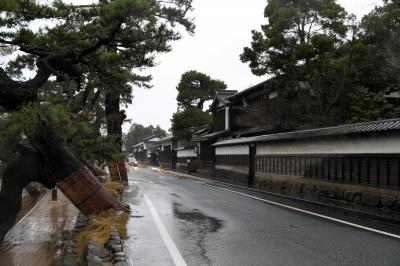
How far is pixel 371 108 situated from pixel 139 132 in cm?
10319

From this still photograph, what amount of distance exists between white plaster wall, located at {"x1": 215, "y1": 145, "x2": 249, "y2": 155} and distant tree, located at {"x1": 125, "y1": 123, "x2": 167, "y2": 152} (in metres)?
83.5

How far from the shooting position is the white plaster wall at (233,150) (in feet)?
104

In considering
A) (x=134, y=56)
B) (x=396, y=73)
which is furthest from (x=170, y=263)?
(x=396, y=73)

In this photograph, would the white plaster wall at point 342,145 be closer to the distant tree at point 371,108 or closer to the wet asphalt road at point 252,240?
the wet asphalt road at point 252,240

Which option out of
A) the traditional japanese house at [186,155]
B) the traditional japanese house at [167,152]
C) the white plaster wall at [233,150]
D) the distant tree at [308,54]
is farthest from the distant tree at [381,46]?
the traditional japanese house at [167,152]

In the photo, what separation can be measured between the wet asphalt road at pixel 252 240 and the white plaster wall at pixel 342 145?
12.3ft

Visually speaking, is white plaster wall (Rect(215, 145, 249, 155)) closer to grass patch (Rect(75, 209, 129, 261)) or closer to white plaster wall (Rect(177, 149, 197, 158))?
white plaster wall (Rect(177, 149, 197, 158))

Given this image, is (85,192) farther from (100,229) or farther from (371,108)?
(371,108)

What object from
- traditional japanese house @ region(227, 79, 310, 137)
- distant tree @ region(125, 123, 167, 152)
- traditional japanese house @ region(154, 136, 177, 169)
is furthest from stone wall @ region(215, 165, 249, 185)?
distant tree @ region(125, 123, 167, 152)

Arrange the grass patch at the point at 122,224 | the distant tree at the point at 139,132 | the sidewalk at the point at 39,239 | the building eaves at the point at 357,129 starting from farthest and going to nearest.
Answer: the distant tree at the point at 139,132, the building eaves at the point at 357,129, the grass patch at the point at 122,224, the sidewalk at the point at 39,239

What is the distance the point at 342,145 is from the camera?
18.3 metres

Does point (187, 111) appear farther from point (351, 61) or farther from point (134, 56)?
point (134, 56)

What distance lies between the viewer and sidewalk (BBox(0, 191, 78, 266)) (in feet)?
29.6

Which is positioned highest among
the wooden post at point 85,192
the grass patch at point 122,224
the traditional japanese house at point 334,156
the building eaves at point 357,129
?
the building eaves at point 357,129
